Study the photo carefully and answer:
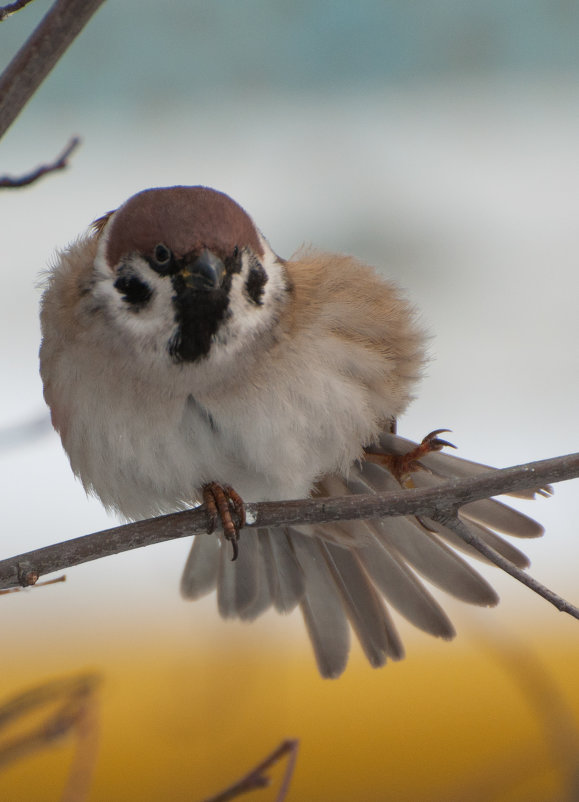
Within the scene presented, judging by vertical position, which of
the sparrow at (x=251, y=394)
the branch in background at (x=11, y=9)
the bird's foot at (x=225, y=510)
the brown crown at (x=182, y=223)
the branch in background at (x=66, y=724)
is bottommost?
the branch in background at (x=66, y=724)

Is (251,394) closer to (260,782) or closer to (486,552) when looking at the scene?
(486,552)

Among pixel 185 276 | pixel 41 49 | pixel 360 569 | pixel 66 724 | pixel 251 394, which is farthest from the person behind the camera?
pixel 360 569

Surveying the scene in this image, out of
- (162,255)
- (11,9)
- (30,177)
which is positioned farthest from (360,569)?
(11,9)

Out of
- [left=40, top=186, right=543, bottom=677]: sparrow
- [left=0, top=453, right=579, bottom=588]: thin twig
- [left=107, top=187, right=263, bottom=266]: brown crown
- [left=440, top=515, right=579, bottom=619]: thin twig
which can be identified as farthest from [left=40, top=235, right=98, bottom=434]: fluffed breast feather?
[left=440, top=515, right=579, bottom=619]: thin twig

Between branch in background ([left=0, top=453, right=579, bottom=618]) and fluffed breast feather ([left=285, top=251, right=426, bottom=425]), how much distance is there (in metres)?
0.29

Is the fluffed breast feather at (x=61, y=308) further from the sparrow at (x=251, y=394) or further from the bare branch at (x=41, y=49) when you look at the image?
the bare branch at (x=41, y=49)

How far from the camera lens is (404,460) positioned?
1405 mm

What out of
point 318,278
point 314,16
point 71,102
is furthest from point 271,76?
point 318,278

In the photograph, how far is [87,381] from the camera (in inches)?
49.4

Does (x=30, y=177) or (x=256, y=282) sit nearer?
(x=30, y=177)

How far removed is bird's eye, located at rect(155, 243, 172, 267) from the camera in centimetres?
113

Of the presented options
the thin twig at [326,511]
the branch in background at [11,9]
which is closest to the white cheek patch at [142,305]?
the thin twig at [326,511]

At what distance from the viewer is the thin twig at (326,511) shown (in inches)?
38.5

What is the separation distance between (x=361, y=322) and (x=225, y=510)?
0.35 metres
